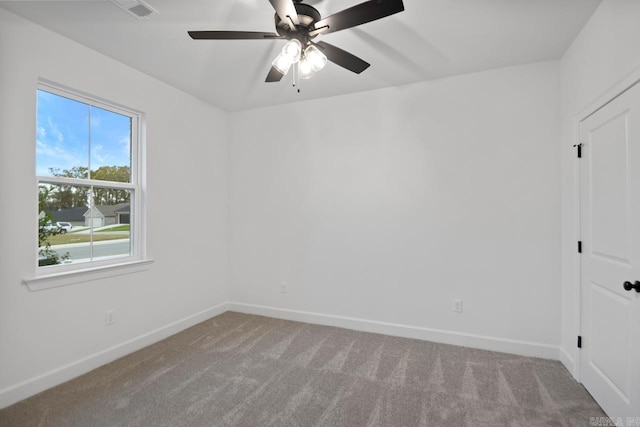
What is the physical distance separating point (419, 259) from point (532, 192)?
1225 millimetres

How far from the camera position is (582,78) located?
93.2 inches

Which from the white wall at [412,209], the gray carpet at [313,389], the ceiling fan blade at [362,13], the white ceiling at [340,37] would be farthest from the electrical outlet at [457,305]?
the ceiling fan blade at [362,13]

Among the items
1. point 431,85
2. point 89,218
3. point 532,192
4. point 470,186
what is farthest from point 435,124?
point 89,218

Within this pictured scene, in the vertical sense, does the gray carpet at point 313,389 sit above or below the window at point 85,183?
below

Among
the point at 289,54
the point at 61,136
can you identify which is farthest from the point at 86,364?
the point at 289,54

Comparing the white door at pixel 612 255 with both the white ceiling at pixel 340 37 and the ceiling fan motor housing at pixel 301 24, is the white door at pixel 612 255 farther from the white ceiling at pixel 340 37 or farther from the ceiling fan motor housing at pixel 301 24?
the ceiling fan motor housing at pixel 301 24

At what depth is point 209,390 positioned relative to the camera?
231 cm

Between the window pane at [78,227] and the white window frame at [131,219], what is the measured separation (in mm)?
52

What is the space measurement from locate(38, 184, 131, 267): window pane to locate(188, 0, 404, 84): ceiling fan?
184cm

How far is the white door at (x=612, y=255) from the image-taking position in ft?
5.84

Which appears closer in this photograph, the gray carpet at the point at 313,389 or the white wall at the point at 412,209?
the gray carpet at the point at 313,389

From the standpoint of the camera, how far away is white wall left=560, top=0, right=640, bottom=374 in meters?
1.83

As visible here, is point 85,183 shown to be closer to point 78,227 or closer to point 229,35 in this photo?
point 78,227

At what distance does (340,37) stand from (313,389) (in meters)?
2.78
